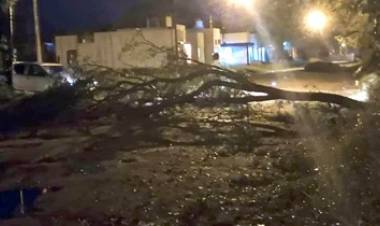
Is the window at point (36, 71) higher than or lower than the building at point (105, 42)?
lower

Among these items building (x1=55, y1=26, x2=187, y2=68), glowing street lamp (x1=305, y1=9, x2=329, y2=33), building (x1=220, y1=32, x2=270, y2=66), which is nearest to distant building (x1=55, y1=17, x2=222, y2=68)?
building (x1=55, y1=26, x2=187, y2=68)

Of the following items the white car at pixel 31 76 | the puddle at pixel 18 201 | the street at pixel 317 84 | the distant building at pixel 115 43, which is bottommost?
the puddle at pixel 18 201

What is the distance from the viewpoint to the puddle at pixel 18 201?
7812 mm

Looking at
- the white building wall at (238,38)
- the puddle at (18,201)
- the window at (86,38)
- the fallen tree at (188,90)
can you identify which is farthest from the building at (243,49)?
the puddle at (18,201)

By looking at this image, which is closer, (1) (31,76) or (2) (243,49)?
(1) (31,76)

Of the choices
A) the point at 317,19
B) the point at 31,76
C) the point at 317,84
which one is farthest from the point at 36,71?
the point at 317,84

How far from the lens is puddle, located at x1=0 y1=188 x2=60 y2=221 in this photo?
25.6 ft

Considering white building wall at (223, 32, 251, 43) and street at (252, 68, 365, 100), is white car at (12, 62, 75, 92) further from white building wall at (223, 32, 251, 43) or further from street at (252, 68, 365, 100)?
white building wall at (223, 32, 251, 43)

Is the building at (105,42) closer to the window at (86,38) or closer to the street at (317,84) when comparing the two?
the window at (86,38)

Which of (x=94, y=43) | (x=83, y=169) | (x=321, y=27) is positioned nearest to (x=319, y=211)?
(x=83, y=169)

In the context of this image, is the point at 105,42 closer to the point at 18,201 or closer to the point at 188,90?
the point at 188,90

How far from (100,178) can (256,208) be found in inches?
119

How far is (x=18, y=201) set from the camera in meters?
8.55


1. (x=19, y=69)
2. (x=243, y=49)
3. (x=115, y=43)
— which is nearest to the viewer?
(x=19, y=69)
